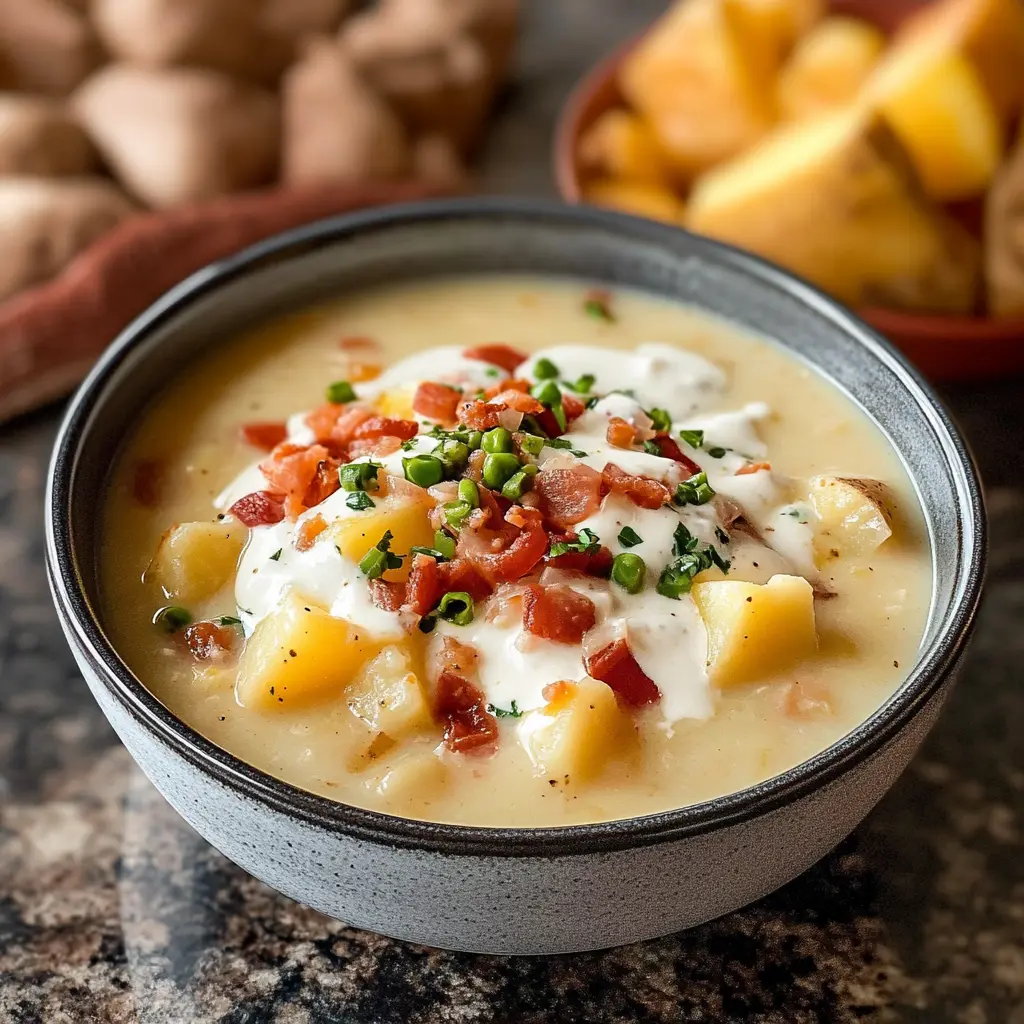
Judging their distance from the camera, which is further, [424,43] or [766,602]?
[424,43]

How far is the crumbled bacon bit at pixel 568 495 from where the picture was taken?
6.34 feet

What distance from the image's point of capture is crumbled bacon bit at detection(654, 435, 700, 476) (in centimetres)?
209

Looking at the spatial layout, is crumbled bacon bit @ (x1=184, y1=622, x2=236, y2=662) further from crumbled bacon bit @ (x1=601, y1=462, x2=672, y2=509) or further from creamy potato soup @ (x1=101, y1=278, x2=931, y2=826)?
crumbled bacon bit @ (x1=601, y1=462, x2=672, y2=509)

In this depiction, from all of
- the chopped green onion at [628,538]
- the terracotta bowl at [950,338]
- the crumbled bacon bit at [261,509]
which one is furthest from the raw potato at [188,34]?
the chopped green onion at [628,538]

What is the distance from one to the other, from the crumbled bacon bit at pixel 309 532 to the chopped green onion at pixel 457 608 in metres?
0.23

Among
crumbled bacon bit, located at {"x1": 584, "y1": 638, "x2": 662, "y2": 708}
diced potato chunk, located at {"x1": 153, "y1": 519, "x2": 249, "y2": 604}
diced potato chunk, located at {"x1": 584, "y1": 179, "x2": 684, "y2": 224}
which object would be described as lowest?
diced potato chunk, located at {"x1": 153, "y1": 519, "x2": 249, "y2": 604}

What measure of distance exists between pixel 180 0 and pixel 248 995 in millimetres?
2469

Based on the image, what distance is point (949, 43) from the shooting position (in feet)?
9.87

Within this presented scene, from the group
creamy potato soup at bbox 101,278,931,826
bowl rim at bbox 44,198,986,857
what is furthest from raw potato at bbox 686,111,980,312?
creamy potato soup at bbox 101,278,931,826

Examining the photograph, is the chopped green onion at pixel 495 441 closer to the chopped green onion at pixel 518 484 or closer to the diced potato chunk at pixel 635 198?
the chopped green onion at pixel 518 484

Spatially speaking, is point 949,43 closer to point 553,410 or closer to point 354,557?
point 553,410

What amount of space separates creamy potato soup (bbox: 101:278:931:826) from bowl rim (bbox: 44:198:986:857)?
0.14 meters

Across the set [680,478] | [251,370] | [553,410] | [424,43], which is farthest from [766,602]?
[424,43]

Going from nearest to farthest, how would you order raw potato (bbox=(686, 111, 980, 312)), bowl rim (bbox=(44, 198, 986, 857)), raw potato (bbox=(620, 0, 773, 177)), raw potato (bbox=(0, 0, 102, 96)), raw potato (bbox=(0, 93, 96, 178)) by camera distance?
bowl rim (bbox=(44, 198, 986, 857)), raw potato (bbox=(686, 111, 980, 312)), raw potato (bbox=(0, 93, 96, 178)), raw potato (bbox=(620, 0, 773, 177)), raw potato (bbox=(0, 0, 102, 96))
